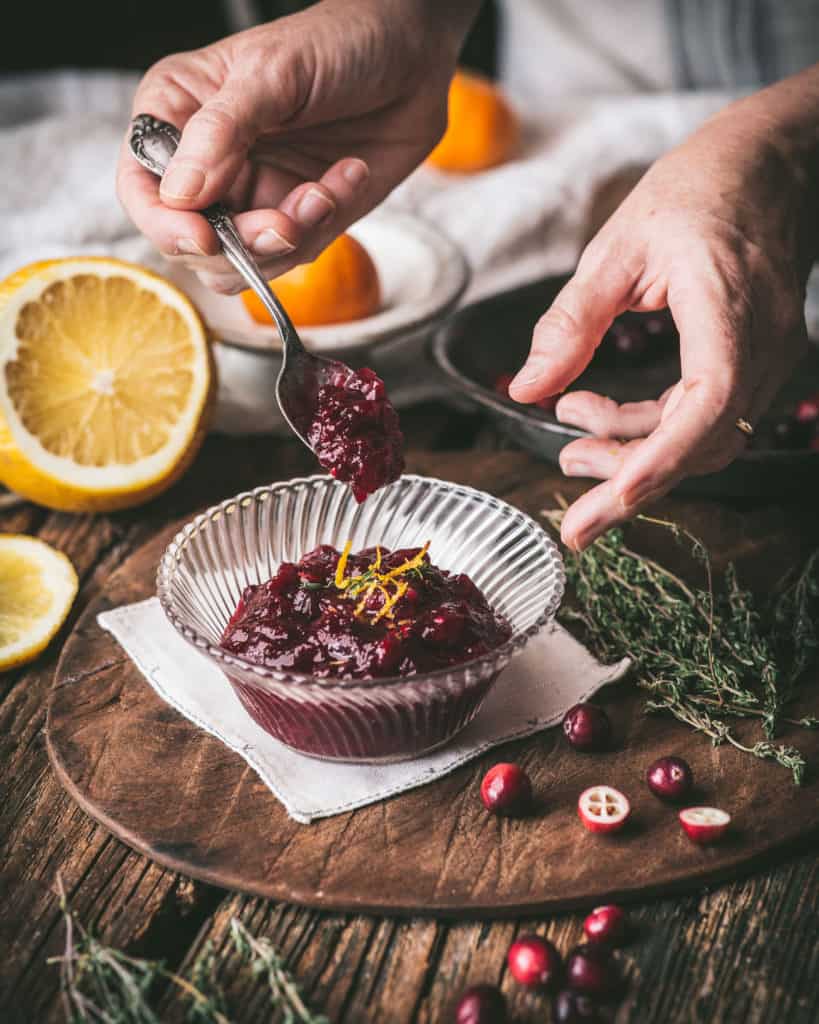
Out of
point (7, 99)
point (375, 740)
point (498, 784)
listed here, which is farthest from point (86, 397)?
point (7, 99)

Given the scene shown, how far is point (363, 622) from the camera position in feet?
6.81

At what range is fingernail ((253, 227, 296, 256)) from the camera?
257 centimetres

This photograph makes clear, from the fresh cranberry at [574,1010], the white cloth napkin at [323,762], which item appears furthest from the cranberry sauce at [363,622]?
the fresh cranberry at [574,1010]

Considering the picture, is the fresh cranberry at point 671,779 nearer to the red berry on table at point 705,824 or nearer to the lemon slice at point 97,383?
the red berry on table at point 705,824

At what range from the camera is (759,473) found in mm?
2807

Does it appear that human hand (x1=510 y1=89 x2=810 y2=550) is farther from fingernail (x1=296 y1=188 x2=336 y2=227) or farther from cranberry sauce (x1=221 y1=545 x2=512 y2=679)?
fingernail (x1=296 y1=188 x2=336 y2=227)

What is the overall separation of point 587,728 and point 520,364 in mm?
1612

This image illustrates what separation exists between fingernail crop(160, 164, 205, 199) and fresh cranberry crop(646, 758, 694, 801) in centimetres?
150

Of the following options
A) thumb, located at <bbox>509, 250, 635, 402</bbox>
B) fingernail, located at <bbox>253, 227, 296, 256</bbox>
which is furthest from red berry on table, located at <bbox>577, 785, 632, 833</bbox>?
fingernail, located at <bbox>253, 227, 296, 256</bbox>

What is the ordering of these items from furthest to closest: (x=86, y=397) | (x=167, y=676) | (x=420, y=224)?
(x=420, y=224), (x=86, y=397), (x=167, y=676)

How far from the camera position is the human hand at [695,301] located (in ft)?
6.52

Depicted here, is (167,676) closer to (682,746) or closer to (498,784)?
(498,784)

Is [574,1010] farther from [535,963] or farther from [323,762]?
[323,762]

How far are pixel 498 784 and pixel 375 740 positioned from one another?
0.23 m
